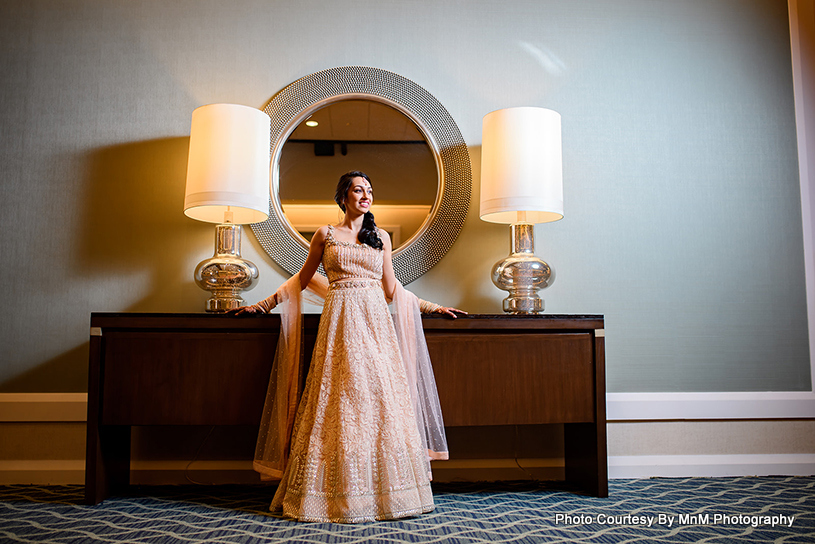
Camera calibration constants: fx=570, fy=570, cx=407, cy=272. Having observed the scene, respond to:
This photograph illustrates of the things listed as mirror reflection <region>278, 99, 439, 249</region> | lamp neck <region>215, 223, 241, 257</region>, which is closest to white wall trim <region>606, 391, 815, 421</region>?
mirror reflection <region>278, 99, 439, 249</region>

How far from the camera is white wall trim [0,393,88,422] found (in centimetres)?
287

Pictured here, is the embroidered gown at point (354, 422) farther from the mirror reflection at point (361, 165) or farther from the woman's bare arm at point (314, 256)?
the mirror reflection at point (361, 165)

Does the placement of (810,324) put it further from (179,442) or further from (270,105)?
(179,442)

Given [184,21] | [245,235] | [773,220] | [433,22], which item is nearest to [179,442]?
[245,235]

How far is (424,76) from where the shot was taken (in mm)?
3152

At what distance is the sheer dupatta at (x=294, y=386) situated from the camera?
236 cm

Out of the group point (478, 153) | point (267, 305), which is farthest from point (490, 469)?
point (478, 153)

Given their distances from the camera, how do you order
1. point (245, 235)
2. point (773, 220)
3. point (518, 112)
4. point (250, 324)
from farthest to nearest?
point (773, 220), point (245, 235), point (518, 112), point (250, 324)

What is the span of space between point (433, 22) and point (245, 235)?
5.17 feet

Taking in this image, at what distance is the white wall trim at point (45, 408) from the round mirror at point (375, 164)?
48.2 inches

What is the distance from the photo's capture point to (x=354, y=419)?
87.7 inches

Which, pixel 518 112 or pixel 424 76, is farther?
pixel 424 76

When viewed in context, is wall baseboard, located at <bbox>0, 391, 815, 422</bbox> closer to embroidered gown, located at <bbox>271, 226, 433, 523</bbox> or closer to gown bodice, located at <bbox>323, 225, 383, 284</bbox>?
embroidered gown, located at <bbox>271, 226, 433, 523</bbox>

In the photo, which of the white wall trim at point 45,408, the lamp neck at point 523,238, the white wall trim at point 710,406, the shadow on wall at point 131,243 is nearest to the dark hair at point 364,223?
the lamp neck at point 523,238
